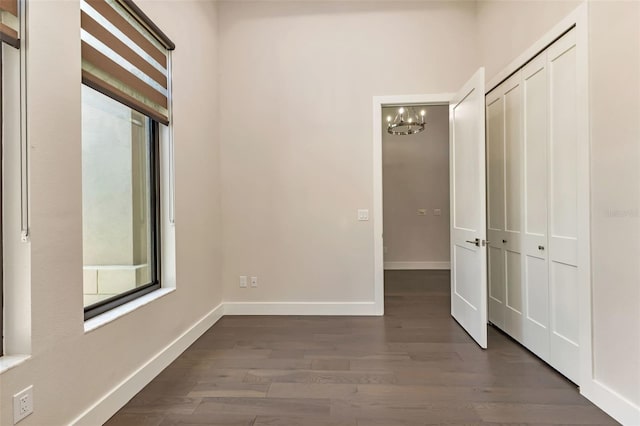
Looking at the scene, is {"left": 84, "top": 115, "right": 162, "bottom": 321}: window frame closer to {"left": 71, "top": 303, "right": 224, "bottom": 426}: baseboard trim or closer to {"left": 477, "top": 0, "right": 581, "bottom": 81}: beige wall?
{"left": 71, "top": 303, "right": 224, "bottom": 426}: baseboard trim

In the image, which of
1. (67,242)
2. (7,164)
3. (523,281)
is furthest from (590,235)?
(7,164)

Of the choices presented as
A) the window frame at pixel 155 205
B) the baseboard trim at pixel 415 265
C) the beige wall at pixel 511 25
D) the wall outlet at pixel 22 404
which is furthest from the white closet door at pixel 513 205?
the baseboard trim at pixel 415 265

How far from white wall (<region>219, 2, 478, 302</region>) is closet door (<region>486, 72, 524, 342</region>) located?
0.76 m

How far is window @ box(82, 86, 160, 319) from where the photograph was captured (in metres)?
1.81

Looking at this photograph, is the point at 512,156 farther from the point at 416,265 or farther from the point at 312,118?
the point at 416,265

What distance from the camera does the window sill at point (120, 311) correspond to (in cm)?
168

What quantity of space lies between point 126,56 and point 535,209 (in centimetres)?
301

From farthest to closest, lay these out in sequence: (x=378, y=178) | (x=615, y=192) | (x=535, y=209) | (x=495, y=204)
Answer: (x=378, y=178)
(x=495, y=204)
(x=535, y=209)
(x=615, y=192)

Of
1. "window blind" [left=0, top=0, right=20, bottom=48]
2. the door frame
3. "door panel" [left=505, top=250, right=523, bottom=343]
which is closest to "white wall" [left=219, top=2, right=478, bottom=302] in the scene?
the door frame

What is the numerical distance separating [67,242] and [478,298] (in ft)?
9.10

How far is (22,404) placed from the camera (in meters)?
1.27

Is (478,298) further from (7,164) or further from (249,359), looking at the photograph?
(7,164)

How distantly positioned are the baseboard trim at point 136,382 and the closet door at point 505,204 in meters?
2.74

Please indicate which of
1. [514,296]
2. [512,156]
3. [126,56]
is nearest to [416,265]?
[514,296]
